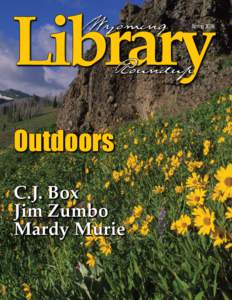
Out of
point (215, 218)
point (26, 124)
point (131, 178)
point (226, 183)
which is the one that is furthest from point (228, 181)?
point (26, 124)

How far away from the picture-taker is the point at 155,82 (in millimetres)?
10602

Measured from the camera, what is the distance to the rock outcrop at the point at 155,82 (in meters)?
9.95

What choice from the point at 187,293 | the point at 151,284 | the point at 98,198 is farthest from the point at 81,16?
the point at 187,293

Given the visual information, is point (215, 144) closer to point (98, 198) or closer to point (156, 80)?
point (98, 198)

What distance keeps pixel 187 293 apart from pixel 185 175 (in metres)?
2.58

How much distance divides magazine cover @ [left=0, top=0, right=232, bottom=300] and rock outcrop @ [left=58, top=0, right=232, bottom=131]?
3 cm

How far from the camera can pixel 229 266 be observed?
1892mm

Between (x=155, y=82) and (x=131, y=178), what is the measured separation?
19.4 ft

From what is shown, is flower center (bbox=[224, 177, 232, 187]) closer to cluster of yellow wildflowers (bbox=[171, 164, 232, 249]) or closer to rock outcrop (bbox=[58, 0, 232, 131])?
cluster of yellow wildflowers (bbox=[171, 164, 232, 249])

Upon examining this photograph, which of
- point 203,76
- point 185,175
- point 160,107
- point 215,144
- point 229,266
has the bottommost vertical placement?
point 229,266

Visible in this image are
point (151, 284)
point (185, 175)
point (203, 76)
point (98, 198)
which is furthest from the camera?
point (203, 76)

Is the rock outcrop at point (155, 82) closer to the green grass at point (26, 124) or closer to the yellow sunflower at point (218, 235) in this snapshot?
the yellow sunflower at point (218, 235)

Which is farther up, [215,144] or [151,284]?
[215,144]

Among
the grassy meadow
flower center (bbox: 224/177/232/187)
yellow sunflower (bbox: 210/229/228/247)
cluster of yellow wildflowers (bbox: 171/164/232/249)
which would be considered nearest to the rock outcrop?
the grassy meadow
